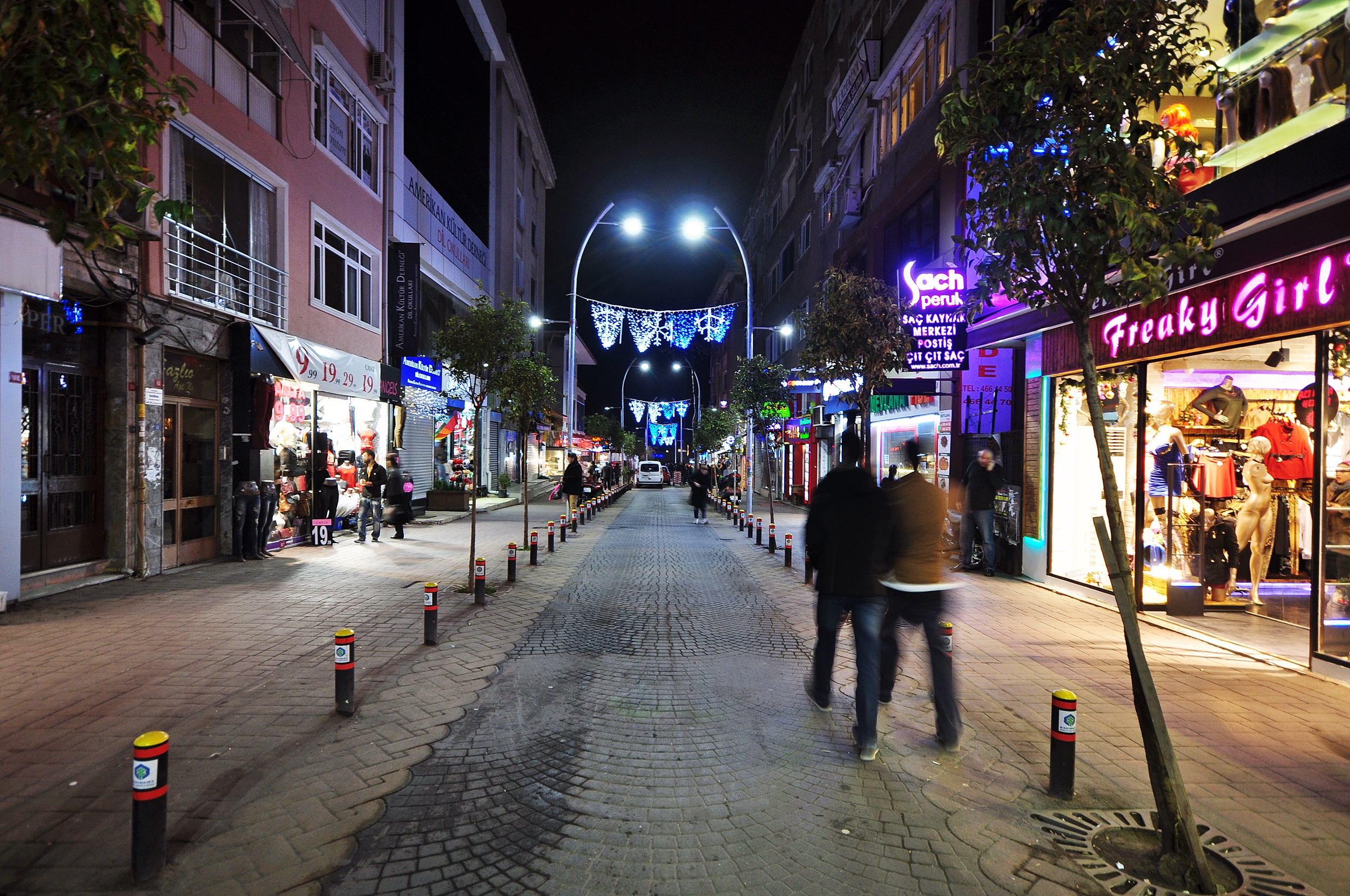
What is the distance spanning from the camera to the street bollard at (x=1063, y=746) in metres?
4.04

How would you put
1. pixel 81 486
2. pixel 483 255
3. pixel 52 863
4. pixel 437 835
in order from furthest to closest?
pixel 483 255
pixel 81 486
pixel 437 835
pixel 52 863

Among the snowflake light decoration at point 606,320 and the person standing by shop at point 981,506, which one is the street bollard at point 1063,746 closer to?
the person standing by shop at point 981,506

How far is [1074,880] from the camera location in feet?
10.9

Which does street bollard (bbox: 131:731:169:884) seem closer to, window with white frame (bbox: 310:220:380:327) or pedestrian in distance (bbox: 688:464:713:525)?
window with white frame (bbox: 310:220:380:327)

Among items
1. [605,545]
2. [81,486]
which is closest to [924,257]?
[605,545]

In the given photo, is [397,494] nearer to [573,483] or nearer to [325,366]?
[325,366]

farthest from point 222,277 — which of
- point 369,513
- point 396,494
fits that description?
point 369,513

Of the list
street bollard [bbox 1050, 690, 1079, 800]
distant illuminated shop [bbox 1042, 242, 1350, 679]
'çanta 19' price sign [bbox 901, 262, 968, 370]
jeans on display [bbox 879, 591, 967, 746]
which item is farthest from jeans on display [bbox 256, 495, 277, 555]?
distant illuminated shop [bbox 1042, 242, 1350, 679]

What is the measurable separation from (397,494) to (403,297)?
691cm

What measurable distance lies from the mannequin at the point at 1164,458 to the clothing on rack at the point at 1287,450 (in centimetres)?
87

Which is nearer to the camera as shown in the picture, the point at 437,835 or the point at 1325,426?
the point at 437,835

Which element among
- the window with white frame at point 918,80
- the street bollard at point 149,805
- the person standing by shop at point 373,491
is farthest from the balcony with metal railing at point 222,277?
the window with white frame at point 918,80

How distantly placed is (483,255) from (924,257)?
21.8 meters

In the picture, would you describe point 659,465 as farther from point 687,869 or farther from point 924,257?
point 687,869
